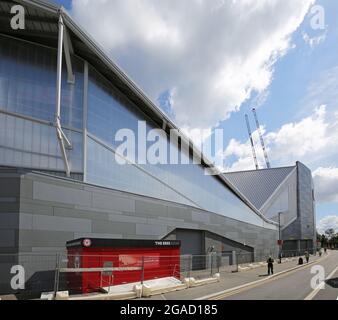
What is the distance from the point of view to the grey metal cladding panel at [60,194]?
21828mm

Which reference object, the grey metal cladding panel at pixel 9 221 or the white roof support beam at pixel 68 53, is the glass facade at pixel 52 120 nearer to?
the white roof support beam at pixel 68 53

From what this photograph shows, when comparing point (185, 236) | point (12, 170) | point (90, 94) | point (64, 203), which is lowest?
point (185, 236)

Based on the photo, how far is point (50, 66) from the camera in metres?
28.0

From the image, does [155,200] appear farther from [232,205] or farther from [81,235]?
[232,205]

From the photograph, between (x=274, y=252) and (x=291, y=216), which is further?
(x=291, y=216)

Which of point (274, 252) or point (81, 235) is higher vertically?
point (81, 235)

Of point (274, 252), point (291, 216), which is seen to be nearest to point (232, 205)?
point (274, 252)

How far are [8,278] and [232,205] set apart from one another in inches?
1410

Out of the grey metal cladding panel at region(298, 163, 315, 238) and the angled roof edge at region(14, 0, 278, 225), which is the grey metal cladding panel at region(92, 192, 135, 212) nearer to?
the angled roof edge at region(14, 0, 278, 225)

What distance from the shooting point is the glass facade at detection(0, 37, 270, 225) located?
25078mm

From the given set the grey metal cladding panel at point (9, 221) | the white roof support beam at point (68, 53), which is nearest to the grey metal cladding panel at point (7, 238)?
the grey metal cladding panel at point (9, 221)

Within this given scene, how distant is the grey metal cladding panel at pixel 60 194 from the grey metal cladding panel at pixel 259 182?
256 feet

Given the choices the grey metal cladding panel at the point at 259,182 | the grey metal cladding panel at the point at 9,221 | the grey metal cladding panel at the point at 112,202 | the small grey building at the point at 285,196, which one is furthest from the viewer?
the grey metal cladding panel at the point at 259,182

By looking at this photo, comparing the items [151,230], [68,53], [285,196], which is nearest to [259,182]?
[285,196]
